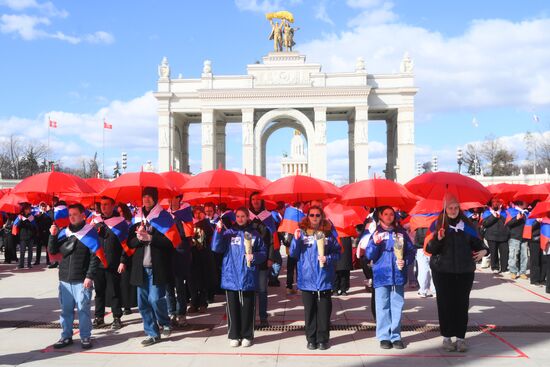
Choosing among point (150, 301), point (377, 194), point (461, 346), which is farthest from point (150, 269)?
point (461, 346)

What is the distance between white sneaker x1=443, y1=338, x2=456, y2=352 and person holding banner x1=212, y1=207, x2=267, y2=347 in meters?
2.69

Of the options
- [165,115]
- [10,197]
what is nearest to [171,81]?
[165,115]

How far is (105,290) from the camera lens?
8633 millimetres

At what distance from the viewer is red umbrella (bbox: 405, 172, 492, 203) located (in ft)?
23.1

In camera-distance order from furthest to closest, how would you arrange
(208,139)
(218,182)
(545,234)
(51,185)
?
(208,139) → (545,234) → (218,182) → (51,185)

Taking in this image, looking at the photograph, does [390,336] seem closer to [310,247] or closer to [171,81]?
[310,247]

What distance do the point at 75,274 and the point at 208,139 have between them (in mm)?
43502

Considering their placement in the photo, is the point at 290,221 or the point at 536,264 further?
the point at 536,264

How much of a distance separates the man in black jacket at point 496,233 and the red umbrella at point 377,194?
254 inches

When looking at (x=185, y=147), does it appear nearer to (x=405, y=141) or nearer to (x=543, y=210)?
(x=405, y=141)

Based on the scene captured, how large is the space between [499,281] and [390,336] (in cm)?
774

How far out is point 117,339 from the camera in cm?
766

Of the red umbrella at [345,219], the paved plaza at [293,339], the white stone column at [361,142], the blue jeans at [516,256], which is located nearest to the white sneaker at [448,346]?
the paved plaza at [293,339]

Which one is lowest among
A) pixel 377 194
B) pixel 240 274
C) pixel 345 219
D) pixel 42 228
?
pixel 42 228
